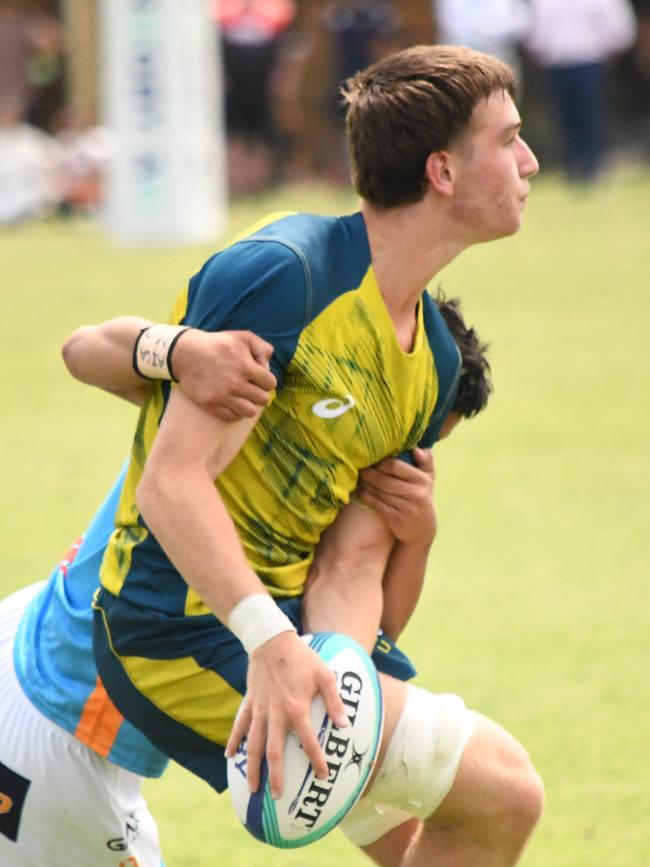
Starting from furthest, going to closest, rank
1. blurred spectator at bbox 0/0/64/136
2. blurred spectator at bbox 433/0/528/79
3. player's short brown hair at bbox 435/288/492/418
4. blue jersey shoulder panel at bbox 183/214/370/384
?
blurred spectator at bbox 0/0/64/136 → blurred spectator at bbox 433/0/528/79 → player's short brown hair at bbox 435/288/492/418 → blue jersey shoulder panel at bbox 183/214/370/384

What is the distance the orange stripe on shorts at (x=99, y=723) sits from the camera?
12.4ft

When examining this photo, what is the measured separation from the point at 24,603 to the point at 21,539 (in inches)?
133

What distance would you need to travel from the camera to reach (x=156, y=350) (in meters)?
3.41

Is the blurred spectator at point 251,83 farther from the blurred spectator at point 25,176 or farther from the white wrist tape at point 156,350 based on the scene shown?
the white wrist tape at point 156,350

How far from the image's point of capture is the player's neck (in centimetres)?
350

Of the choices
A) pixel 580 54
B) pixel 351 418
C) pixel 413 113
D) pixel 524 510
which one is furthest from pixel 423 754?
pixel 580 54

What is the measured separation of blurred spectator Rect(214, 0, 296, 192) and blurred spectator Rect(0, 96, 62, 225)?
8.78ft

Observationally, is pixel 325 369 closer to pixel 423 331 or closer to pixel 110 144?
pixel 423 331

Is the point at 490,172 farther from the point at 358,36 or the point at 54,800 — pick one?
the point at 358,36

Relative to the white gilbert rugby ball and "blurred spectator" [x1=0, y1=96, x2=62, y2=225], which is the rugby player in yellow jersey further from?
"blurred spectator" [x1=0, y1=96, x2=62, y2=225]

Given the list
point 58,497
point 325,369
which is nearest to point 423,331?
point 325,369

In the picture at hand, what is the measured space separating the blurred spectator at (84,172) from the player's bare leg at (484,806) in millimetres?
16212

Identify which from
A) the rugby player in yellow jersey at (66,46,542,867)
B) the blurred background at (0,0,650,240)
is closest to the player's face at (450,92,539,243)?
the rugby player in yellow jersey at (66,46,542,867)

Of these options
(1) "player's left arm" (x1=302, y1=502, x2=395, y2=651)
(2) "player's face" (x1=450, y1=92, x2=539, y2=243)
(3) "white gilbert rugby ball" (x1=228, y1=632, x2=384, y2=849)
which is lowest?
(3) "white gilbert rugby ball" (x1=228, y1=632, x2=384, y2=849)
